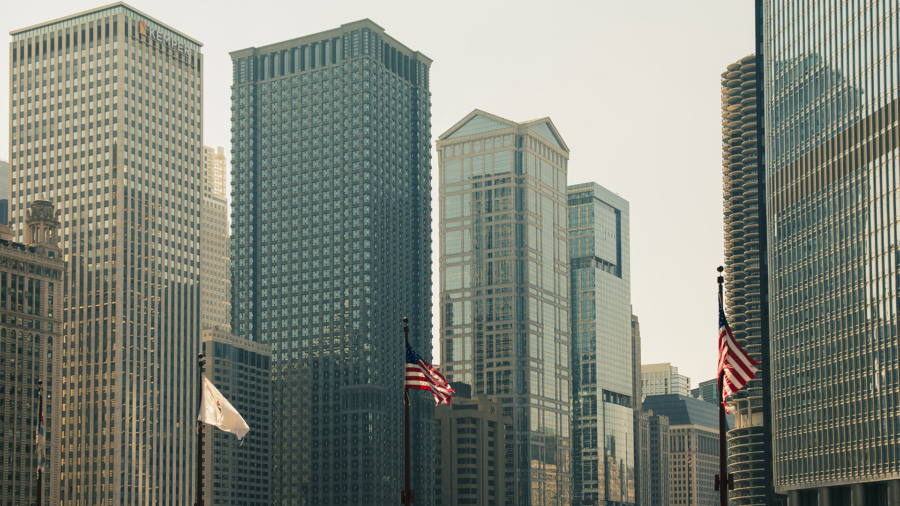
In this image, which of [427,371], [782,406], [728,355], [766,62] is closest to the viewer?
[728,355]

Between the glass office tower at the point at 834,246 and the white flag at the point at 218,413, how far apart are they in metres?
90.0

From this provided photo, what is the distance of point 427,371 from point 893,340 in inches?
3194

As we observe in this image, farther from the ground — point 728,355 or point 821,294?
point 821,294

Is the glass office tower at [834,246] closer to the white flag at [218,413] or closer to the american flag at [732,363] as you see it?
the american flag at [732,363]

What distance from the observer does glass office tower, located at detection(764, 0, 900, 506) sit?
5846 inches

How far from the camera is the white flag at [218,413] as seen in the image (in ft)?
263

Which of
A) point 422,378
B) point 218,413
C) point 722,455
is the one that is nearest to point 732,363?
point 722,455

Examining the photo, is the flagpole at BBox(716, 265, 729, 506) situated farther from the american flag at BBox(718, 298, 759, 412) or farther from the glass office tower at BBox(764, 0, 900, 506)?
the glass office tower at BBox(764, 0, 900, 506)

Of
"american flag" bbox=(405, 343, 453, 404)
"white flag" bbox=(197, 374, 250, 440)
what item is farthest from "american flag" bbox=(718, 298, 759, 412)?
"white flag" bbox=(197, 374, 250, 440)

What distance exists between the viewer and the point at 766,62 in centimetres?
18838

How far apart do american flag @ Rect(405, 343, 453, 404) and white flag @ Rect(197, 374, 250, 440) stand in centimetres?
1101

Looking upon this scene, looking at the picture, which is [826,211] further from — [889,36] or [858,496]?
[858,496]

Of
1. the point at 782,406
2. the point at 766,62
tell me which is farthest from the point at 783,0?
the point at 782,406

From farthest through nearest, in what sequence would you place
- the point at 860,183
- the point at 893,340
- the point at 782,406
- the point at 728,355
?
the point at 782,406 → the point at 860,183 → the point at 893,340 → the point at 728,355
